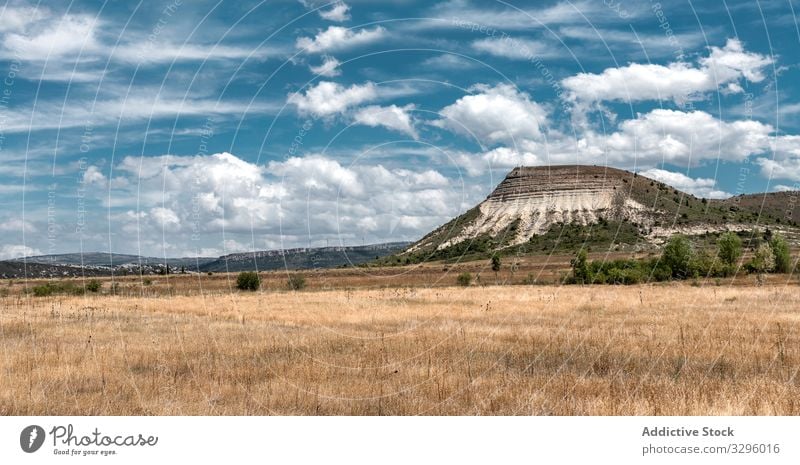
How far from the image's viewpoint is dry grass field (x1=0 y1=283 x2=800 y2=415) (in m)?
9.59

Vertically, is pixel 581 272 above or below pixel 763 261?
above

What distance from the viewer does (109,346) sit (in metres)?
16.7

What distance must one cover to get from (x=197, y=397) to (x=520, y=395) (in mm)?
5228

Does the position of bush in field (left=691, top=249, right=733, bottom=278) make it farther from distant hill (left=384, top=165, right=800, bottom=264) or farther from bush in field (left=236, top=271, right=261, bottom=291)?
distant hill (left=384, top=165, right=800, bottom=264)

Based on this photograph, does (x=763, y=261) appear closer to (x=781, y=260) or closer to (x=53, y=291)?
(x=781, y=260)

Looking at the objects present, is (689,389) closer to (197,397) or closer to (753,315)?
(197,397)

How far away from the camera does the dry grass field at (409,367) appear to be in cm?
959

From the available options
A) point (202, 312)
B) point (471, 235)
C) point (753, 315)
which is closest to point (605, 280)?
point (753, 315)

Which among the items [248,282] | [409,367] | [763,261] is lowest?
[763,261]

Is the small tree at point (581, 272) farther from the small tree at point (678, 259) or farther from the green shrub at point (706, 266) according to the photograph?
the green shrub at point (706, 266)

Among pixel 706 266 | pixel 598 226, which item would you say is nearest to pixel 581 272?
pixel 706 266

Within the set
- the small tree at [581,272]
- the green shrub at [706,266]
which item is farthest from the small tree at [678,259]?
the small tree at [581,272]

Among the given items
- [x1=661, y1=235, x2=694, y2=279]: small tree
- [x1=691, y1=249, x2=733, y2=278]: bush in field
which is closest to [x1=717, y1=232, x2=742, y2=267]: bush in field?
[x1=691, y1=249, x2=733, y2=278]: bush in field

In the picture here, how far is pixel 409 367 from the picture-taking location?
12883mm
